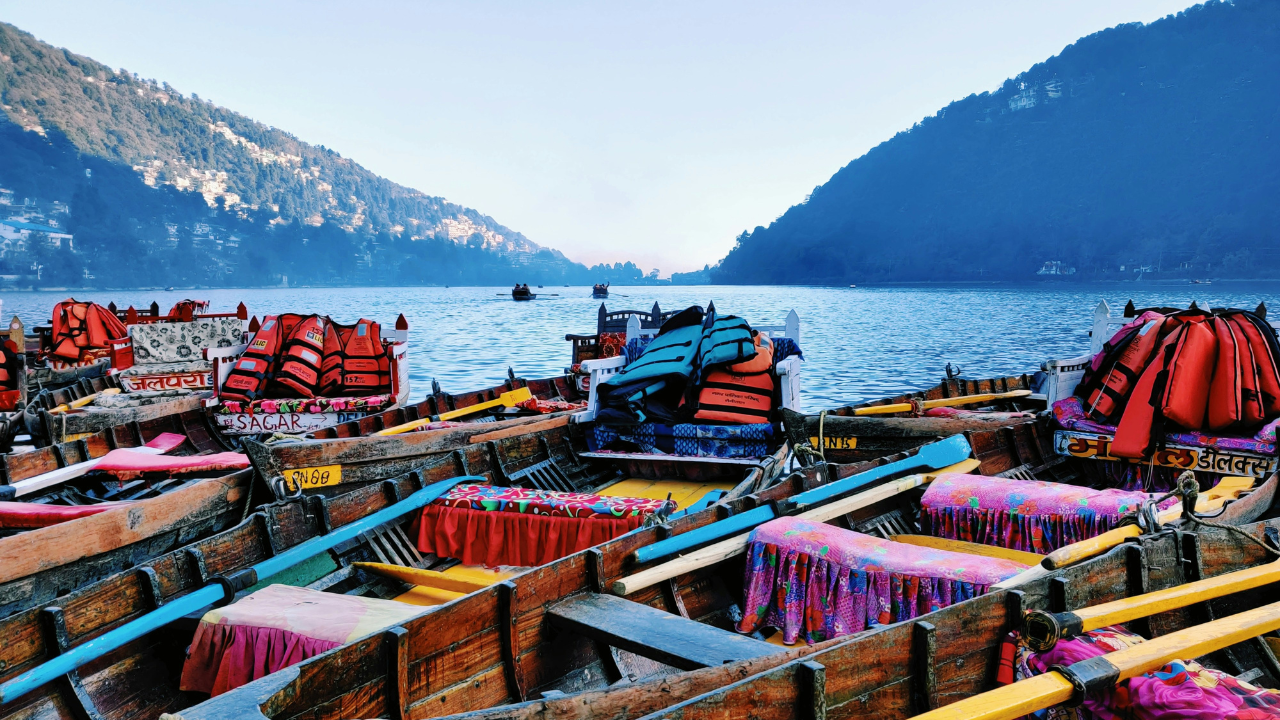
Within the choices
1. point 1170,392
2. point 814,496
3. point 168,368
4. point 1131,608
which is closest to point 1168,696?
point 1131,608

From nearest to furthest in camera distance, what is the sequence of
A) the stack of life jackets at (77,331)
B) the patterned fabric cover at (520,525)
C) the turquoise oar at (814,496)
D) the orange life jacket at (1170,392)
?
the turquoise oar at (814,496), the patterned fabric cover at (520,525), the orange life jacket at (1170,392), the stack of life jackets at (77,331)

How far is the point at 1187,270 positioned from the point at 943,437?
505 ft

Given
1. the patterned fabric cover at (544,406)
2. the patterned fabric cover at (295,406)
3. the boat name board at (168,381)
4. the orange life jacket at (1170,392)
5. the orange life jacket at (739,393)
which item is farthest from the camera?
the boat name board at (168,381)

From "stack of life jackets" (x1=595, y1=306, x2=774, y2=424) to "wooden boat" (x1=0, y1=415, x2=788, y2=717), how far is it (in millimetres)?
2496

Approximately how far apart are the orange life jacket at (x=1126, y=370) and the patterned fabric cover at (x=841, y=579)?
407 centimetres

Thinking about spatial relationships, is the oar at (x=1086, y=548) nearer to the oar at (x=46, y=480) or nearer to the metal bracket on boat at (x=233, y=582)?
the metal bracket on boat at (x=233, y=582)

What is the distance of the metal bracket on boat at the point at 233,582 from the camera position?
3.68m

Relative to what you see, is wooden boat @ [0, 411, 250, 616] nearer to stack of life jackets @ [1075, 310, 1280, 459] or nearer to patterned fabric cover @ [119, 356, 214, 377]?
patterned fabric cover @ [119, 356, 214, 377]

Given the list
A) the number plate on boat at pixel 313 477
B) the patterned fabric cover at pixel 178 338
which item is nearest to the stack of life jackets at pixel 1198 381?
the number plate on boat at pixel 313 477

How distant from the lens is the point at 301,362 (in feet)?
33.2

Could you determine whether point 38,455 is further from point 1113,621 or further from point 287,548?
point 1113,621

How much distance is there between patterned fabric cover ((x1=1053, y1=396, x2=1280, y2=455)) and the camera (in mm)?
6004

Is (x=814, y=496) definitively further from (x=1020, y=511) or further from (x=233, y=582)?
(x=233, y=582)

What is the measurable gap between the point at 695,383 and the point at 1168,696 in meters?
5.57
